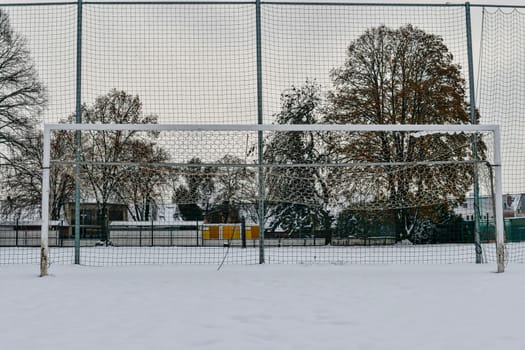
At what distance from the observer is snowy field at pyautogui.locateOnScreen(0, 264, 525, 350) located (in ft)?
10.0

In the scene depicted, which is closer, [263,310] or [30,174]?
[263,310]

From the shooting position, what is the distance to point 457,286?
5324 mm

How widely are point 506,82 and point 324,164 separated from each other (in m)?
3.88

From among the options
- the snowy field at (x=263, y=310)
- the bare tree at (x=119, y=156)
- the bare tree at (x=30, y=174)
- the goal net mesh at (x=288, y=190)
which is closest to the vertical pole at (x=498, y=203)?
the goal net mesh at (x=288, y=190)

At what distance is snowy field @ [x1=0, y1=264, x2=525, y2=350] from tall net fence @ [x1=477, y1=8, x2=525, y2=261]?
2.45 meters

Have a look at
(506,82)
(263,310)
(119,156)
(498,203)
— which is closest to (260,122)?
(498,203)

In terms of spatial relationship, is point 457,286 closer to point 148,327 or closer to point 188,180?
point 148,327

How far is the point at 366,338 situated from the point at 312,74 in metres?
6.62

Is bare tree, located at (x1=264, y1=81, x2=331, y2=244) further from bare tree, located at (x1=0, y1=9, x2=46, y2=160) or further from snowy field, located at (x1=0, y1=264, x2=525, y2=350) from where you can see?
bare tree, located at (x1=0, y1=9, x2=46, y2=160)

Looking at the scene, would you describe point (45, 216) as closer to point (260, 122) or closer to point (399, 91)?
point (260, 122)

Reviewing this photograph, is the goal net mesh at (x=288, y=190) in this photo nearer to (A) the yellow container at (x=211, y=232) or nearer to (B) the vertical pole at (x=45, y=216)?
(A) the yellow container at (x=211, y=232)

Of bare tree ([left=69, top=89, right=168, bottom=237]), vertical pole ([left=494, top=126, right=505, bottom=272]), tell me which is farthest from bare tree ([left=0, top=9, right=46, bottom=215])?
vertical pole ([left=494, top=126, right=505, bottom=272])

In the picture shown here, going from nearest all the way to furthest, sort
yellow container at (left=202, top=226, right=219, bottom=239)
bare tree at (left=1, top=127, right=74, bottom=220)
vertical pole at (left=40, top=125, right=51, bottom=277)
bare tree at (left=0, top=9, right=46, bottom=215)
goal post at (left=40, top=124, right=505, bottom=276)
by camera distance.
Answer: vertical pole at (left=40, top=125, right=51, bottom=277) → goal post at (left=40, top=124, right=505, bottom=276) → bare tree at (left=0, top=9, right=46, bottom=215) → bare tree at (left=1, top=127, right=74, bottom=220) → yellow container at (left=202, top=226, right=219, bottom=239)

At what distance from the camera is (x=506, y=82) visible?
330 inches
